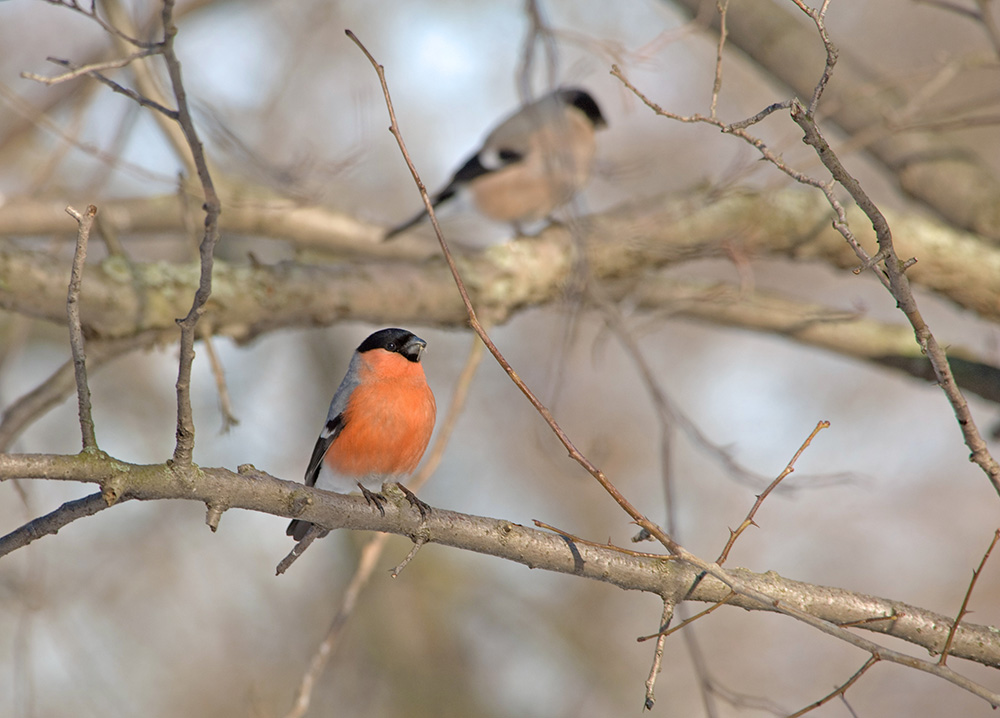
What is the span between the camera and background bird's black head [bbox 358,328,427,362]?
11.8ft

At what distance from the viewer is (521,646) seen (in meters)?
8.00

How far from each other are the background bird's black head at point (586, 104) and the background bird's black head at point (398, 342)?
11.7 feet

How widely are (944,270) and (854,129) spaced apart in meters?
1.04

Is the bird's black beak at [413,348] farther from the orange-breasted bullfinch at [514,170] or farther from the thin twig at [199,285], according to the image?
the orange-breasted bullfinch at [514,170]

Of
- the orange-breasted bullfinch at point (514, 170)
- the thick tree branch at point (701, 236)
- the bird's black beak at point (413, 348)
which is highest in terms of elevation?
the orange-breasted bullfinch at point (514, 170)

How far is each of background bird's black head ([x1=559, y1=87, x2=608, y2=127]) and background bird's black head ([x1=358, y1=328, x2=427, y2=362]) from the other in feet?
11.7

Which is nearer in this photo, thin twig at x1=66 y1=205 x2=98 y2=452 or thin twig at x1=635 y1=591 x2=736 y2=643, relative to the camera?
thin twig at x1=66 y1=205 x2=98 y2=452

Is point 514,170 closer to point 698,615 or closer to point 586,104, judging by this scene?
point 586,104

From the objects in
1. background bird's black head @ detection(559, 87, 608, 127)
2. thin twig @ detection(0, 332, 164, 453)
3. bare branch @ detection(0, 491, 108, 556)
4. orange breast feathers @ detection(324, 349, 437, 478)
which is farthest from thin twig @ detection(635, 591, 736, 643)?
background bird's black head @ detection(559, 87, 608, 127)

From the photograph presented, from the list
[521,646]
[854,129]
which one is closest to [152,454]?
[521,646]

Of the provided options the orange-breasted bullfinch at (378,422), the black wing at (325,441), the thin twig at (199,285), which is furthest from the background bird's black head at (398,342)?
the thin twig at (199,285)

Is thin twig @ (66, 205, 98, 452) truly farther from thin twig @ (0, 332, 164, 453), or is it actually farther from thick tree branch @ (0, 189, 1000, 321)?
thick tree branch @ (0, 189, 1000, 321)

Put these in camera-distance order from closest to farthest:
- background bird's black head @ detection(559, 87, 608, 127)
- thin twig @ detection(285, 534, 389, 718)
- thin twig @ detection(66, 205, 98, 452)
Result: thin twig @ detection(66, 205, 98, 452) → thin twig @ detection(285, 534, 389, 718) → background bird's black head @ detection(559, 87, 608, 127)

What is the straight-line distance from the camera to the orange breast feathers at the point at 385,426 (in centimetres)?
336
